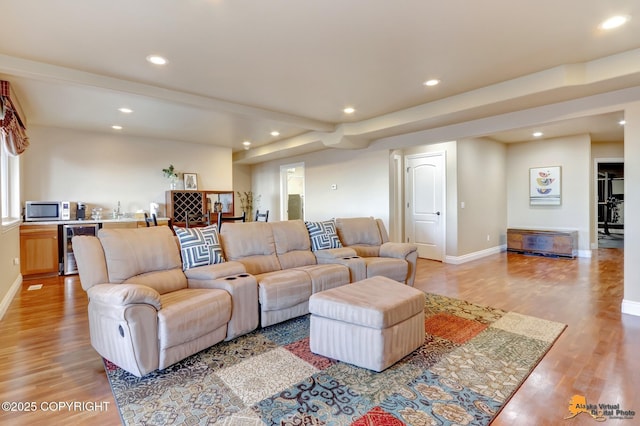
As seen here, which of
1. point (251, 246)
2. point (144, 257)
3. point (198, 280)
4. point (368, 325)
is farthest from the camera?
point (251, 246)

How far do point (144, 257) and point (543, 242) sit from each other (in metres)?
7.29

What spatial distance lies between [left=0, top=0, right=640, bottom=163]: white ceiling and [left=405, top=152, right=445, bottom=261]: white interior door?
1.80 m

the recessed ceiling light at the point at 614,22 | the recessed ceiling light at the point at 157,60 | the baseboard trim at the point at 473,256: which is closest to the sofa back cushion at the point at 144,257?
the recessed ceiling light at the point at 157,60

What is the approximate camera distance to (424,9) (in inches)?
89.5

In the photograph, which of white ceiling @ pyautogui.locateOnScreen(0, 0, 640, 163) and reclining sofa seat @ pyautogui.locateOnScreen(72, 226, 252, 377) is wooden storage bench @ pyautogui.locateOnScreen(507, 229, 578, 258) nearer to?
white ceiling @ pyautogui.locateOnScreen(0, 0, 640, 163)

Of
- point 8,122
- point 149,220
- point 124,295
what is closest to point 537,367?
point 124,295

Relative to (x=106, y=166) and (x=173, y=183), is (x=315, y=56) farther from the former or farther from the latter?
(x=106, y=166)

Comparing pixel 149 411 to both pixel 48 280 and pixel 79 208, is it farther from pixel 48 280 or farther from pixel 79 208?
pixel 79 208

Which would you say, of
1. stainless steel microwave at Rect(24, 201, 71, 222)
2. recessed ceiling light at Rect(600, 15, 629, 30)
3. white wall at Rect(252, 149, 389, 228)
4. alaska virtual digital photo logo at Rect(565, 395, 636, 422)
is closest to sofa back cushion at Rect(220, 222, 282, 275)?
alaska virtual digital photo logo at Rect(565, 395, 636, 422)

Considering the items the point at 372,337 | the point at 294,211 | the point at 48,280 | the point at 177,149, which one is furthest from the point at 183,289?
the point at 294,211

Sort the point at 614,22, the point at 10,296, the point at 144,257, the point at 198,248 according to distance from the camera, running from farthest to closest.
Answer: the point at 10,296 → the point at 198,248 → the point at 144,257 → the point at 614,22

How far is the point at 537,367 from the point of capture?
2350 mm

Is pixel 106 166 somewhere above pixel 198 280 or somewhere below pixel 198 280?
above

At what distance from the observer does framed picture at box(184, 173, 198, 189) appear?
7.07 metres
